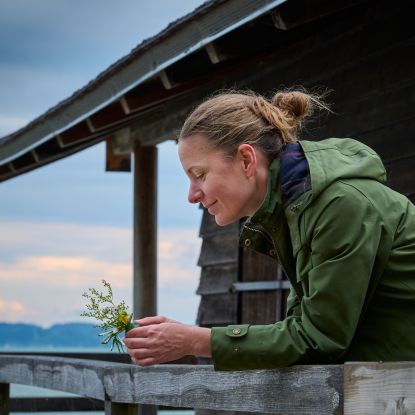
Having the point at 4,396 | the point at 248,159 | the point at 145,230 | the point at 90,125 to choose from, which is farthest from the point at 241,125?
the point at 145,230

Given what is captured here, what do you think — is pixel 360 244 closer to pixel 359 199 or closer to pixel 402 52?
pixel 359 199

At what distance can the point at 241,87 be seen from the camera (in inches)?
287

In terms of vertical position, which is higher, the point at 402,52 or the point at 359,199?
the point at 402,52

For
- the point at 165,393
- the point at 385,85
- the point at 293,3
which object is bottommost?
the point at 165,393

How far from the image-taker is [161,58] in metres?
6.16

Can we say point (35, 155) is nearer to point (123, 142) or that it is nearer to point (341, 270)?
point (123, 142)

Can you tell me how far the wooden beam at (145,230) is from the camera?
28.3 ft

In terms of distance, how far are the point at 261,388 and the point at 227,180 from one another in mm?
485

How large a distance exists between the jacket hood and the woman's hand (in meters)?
0.41

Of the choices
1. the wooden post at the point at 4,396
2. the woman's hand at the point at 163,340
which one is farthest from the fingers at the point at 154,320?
the wooden post at the point at 4,396

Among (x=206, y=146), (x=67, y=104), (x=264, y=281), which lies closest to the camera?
(x=206, y=146)

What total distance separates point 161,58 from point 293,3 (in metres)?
1.01

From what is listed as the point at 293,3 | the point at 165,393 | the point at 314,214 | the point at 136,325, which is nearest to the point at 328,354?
the point at 314,214

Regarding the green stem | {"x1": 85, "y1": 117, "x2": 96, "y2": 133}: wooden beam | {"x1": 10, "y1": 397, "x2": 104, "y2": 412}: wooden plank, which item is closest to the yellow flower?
the green stem
